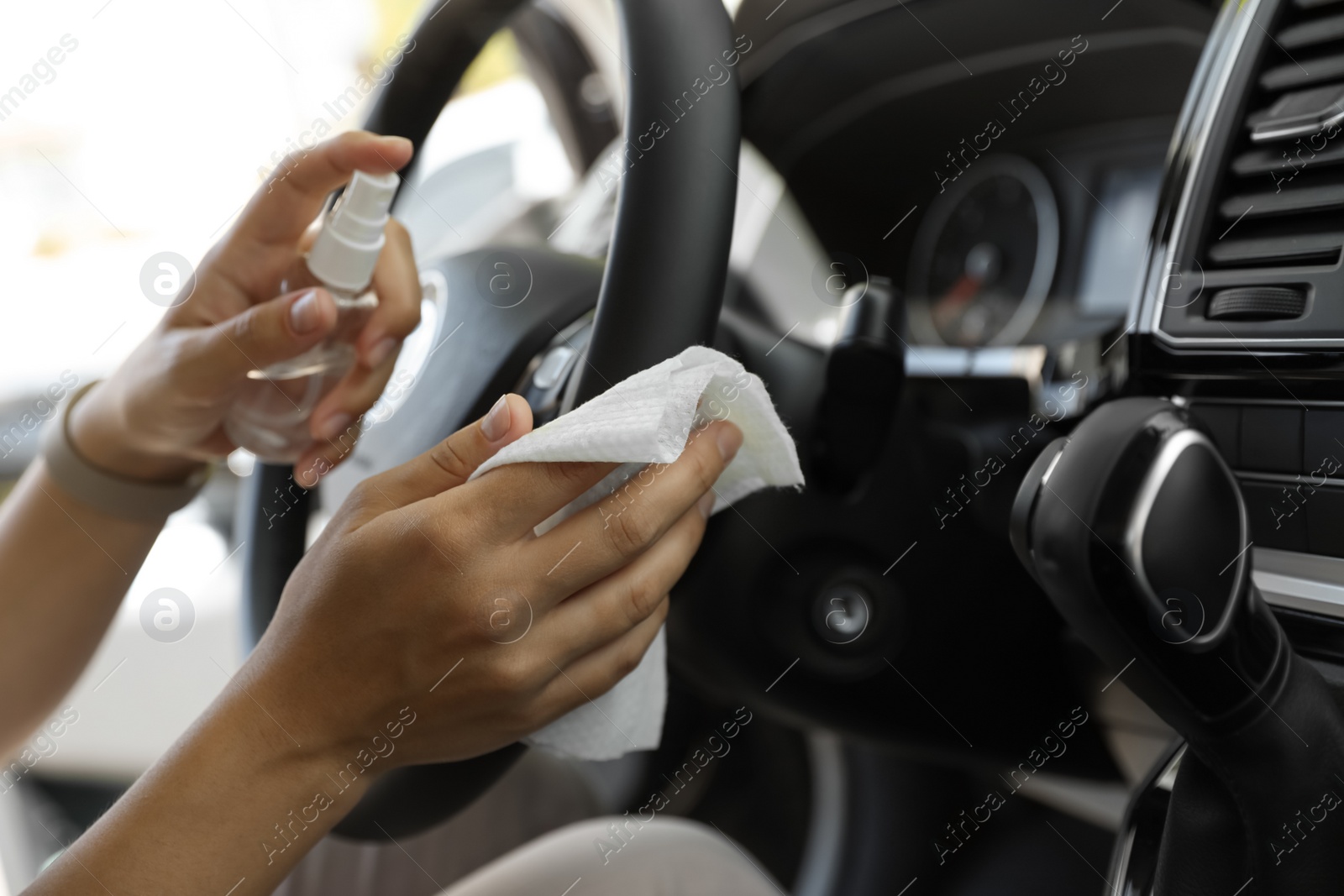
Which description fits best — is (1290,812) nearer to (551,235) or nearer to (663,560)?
(663,560)

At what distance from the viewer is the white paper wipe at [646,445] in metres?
0.32

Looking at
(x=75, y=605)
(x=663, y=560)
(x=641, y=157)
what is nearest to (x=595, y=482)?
(x=663, y=560)

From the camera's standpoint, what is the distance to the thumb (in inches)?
19.7

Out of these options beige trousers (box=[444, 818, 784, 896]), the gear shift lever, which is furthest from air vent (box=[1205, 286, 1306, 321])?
beige trousers (box=[444, 818, 784, 896])

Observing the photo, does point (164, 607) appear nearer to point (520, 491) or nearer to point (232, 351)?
point (232, 351)

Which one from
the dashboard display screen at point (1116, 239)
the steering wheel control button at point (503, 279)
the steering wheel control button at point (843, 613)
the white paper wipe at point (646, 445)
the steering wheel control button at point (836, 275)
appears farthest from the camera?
the steering wheel control button at point (836, 275)

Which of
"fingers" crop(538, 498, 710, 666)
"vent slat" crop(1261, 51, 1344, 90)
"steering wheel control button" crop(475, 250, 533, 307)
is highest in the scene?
"steering wheel control button" crop(475, 250, 533, 307)

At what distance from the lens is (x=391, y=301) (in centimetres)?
58

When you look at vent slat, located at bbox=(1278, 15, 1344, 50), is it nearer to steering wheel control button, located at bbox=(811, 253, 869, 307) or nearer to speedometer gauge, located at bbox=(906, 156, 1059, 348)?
speedometer gauge, located at bbox=(906, 156, 1059, 348)

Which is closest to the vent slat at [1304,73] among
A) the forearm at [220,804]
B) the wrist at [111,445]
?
the forearm at [220,804]

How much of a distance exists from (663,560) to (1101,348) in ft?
1.37

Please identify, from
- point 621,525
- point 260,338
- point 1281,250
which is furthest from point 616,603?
point 1281,250

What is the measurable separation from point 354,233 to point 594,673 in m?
0.25

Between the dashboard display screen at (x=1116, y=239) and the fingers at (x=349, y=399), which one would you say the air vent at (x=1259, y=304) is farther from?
the fingers at (x=349, y=399)
